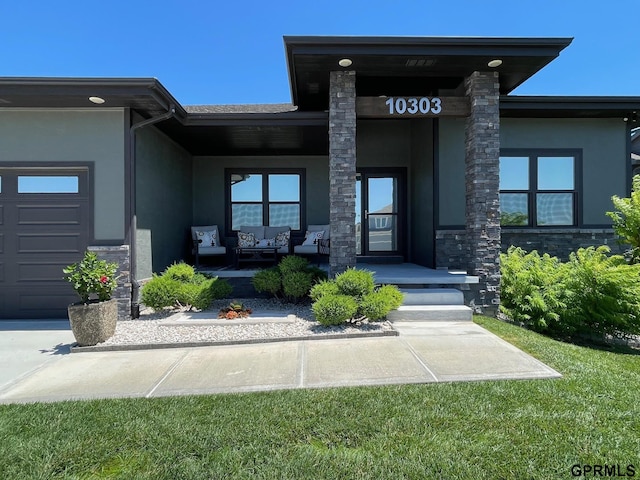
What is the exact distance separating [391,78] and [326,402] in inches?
234

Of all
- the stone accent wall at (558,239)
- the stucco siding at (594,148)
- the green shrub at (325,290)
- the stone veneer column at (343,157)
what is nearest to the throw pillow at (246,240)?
the stone veneer column at (343,157)

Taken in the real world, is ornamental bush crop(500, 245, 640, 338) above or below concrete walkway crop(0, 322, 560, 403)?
above

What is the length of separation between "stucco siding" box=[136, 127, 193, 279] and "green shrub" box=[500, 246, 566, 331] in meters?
6.20

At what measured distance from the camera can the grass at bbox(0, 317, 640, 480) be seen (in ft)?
6.96

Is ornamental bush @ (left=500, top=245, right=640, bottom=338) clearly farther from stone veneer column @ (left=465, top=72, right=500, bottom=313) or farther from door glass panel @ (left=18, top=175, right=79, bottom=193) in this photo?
door glass panel @ (left=18, top=175, right=79, bottom=193)

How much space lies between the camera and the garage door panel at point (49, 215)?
586 centimetres

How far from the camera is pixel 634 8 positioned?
8711 mm

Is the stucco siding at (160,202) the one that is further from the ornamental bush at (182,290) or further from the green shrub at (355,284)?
the green shrub at (355,284)

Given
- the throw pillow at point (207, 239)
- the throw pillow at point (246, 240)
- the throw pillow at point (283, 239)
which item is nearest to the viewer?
the throw pillow at point (246, 240)

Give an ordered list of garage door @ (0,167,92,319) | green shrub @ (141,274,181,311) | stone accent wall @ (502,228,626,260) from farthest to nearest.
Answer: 1. stone accent wall @ (502,228,626,260)
2. garage door @ (0,167,92,319)
3. green shrub @ (141,274,181,311)

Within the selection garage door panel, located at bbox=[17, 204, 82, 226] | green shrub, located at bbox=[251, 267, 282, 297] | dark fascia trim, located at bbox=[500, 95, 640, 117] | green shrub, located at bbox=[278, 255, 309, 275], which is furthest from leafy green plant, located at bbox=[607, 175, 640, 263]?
garage door panel, located at bbox=[17, 204, 82, 226]

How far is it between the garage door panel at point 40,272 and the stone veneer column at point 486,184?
6826 mm

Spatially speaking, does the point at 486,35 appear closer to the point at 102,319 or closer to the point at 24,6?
the point at 102,319

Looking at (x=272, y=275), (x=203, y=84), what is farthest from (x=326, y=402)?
(x=203, y=84)
